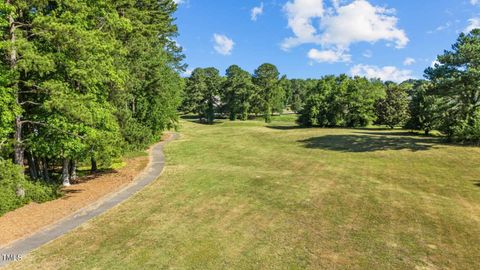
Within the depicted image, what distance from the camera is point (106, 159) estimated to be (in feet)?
67.9

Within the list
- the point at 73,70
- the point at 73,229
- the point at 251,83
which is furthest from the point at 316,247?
the point at 251,83

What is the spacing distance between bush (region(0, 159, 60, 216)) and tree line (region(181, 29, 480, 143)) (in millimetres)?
31939

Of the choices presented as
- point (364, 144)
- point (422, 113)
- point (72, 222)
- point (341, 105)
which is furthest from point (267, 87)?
point (72, 222)

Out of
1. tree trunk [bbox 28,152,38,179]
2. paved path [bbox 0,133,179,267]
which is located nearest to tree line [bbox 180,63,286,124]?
paved path [bbox 0,133,179,267]

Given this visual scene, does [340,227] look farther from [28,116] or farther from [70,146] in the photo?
[28,116]

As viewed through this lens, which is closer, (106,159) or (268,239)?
(268,239)

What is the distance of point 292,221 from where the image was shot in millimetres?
13016

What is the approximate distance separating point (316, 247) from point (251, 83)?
6781 centimetres

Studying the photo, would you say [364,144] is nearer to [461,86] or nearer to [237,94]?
[461,86]

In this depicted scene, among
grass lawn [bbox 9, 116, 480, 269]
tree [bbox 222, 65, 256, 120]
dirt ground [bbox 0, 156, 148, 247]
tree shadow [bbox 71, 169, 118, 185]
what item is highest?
tree [bbox 222, 65, 256, 120]

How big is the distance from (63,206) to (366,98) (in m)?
53.5

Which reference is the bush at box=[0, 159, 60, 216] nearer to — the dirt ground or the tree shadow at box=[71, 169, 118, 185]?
the dirt ground

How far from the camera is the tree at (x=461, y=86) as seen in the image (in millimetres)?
28734

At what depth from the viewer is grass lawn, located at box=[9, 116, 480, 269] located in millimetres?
9969
